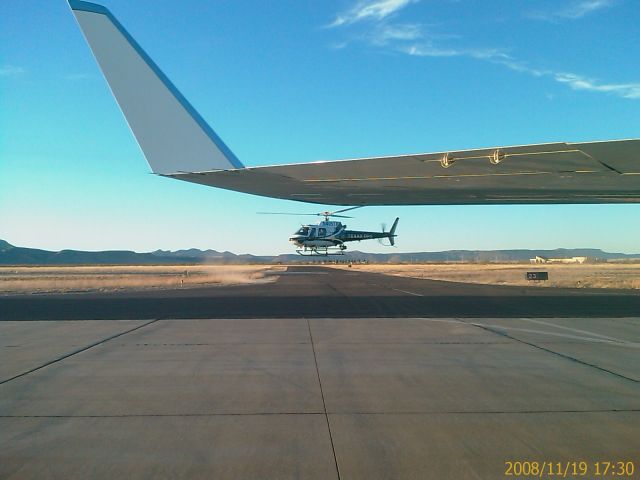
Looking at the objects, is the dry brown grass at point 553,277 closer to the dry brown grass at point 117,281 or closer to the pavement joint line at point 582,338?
the dry brown grass at point 117,281

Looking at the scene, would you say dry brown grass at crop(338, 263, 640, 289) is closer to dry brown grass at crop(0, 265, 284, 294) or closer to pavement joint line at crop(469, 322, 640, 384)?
dry brown grass at crop(0, 265, 284, 294)

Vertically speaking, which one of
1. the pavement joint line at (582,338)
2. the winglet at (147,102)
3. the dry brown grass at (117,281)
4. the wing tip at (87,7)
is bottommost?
the dry brown grass at (117,281)

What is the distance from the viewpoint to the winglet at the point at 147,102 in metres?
4.97

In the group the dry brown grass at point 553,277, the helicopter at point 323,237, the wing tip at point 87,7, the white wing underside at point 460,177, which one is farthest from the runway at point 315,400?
the helicopter at point 323,237

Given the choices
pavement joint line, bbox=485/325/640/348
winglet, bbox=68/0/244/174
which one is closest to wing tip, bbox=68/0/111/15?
winglet, bbox=68/0/244/174

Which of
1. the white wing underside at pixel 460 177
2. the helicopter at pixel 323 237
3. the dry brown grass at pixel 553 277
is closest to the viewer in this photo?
the white wing underside at pixel 460 177

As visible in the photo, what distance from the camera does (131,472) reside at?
151 inches

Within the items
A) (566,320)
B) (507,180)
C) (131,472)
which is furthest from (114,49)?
(566,320)

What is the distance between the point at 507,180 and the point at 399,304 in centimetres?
1081

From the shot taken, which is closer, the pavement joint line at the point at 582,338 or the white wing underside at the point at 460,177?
the white wing underside at the point at 460,177
